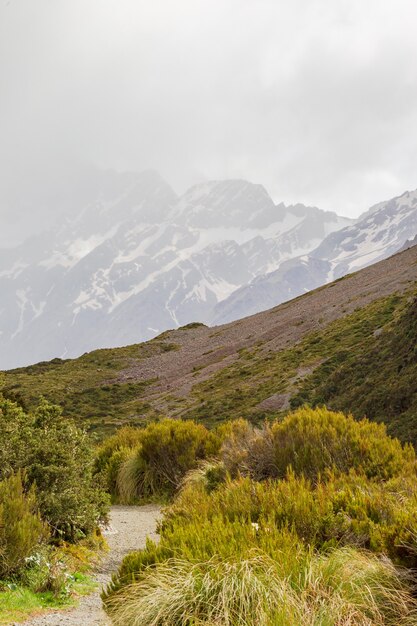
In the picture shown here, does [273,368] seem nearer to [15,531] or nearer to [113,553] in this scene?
[113,553]

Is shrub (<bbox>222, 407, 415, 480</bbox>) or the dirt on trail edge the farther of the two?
shrub (<bbox>222, 407, 415, 480</bbox>)

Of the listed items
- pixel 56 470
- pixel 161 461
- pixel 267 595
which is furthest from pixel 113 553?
pixel 161 461

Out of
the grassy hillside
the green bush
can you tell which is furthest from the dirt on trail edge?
the grassy hillside

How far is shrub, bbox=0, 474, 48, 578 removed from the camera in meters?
5.83

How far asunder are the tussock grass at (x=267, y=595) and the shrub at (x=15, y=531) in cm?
177

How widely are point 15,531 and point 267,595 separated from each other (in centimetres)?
336

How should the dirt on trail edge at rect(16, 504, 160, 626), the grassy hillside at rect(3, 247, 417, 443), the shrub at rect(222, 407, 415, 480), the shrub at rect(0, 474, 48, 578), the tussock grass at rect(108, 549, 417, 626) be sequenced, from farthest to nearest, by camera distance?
the grassy hillside at rect(3, 247, 417, 443) < the shrub at rect(222, 407, 415, 480) < the shrub at rect(0, 474, 48, 578) < the dirt on trail edge at rect(16, 504, 160, 626) < the tussock grass at rect(108, 549, 417, 626)

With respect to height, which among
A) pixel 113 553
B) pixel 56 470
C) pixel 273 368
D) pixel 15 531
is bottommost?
pixel 273 368

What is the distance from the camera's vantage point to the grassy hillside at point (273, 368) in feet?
65.3

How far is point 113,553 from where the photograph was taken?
8297mm

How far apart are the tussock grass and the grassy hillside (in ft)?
30.8

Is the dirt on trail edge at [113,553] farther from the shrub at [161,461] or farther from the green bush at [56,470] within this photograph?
the shrub at [161,461]

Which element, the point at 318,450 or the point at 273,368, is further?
the point at 273,368

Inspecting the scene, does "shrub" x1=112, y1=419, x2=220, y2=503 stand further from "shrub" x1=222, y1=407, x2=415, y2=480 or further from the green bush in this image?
the green bush
